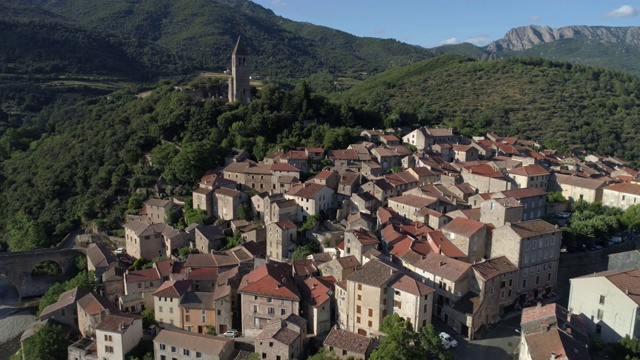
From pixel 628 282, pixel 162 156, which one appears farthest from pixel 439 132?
pixel 628 282

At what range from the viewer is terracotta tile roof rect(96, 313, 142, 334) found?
3275cm

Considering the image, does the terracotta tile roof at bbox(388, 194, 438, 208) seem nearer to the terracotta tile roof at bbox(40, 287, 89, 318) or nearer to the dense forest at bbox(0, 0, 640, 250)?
the dense forest at bbox(0, 0, 640, 250)

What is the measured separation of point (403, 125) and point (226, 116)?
24.3 meters

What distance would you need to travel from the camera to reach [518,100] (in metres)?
100

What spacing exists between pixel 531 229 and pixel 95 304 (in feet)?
100

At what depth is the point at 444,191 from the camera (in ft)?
148

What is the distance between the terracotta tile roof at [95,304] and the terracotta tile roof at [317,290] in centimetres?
1341

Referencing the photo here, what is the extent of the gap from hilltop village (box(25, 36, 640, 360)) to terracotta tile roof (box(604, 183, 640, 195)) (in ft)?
0.70

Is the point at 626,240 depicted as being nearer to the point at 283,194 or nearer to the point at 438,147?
the point at 438,147

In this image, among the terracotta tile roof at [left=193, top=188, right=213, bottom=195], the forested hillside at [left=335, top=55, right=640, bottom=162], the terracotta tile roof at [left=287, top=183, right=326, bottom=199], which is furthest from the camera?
the forested hillside at [left=335, top=55, right=640, bottom=162]

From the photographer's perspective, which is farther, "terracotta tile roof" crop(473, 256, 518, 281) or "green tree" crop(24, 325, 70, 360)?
"green tree" crop(24, 325, 70, 360)

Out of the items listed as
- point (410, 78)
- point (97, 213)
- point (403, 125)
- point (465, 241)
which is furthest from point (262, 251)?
point (410, 78)

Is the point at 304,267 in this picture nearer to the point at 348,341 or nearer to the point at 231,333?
the point at 231,333

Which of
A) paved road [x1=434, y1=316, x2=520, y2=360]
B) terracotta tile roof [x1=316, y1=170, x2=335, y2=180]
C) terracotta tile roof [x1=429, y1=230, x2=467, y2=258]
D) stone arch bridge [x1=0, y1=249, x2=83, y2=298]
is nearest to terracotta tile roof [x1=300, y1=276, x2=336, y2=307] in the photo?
paved road [x1=434, y1=316, x2=520, y2=360]
